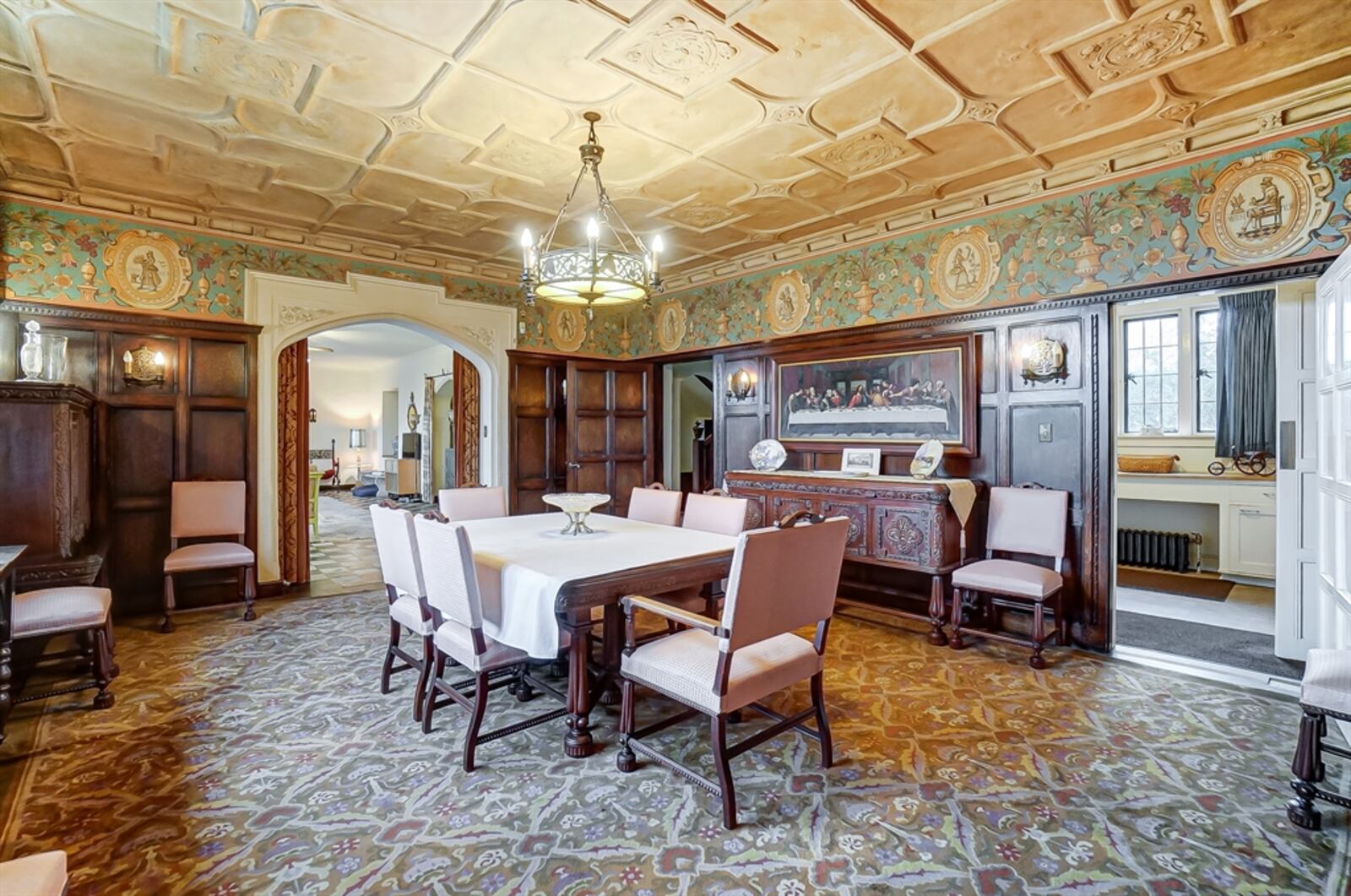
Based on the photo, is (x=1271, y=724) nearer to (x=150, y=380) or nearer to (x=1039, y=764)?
(x=1039, y=764)

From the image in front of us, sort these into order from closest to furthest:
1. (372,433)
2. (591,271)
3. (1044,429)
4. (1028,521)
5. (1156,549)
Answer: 1. (591,271)
2. (1028,521)
3. (1044,429)
4. (1156,549)
5. (372,433)

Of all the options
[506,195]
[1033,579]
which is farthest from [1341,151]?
[506,195]

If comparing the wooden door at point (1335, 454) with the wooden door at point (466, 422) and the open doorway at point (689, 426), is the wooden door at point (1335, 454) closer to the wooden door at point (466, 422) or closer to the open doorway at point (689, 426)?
the open doorway at point (689, 426)

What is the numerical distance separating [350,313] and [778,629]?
502 cm

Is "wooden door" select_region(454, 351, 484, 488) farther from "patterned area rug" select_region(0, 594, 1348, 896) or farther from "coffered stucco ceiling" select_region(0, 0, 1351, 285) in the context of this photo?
"patterned area rug" select_region(0, 594, 1348, 896)

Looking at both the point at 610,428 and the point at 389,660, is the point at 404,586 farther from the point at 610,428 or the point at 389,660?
the point at 610,428

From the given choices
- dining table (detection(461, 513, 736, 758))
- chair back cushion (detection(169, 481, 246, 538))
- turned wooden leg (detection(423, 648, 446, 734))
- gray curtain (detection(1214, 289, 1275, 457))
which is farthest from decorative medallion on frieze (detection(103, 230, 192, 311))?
gray curtain (detection(1214, 289, 1275, 457))

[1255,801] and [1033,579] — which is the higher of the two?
[1033,579]

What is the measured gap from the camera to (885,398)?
5012mm

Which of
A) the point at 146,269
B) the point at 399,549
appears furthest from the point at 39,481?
the point at 399,549

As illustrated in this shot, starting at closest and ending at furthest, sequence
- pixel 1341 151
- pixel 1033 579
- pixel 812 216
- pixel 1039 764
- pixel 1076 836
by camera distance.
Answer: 1. pixel 1076 836
2. pixel 1039 764
3. pixel 1341 151
4. pixel 1033 579
5. pixel 812 216

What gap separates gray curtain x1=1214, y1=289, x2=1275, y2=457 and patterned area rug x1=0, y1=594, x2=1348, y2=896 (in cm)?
372

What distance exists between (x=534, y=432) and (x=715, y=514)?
11.4 feet

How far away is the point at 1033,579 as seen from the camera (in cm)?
370
